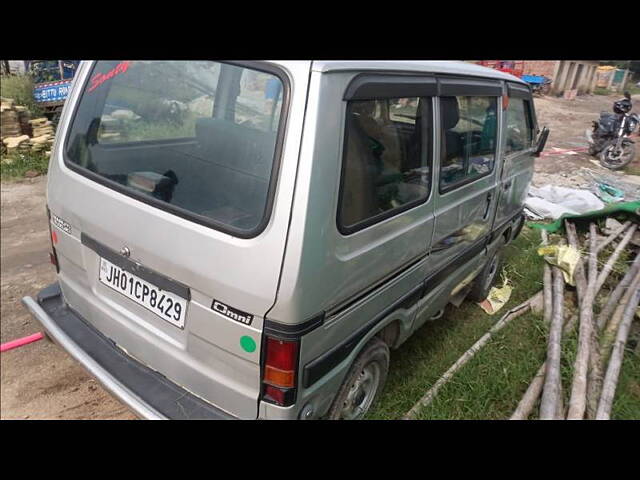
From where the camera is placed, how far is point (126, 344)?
199 centimetres

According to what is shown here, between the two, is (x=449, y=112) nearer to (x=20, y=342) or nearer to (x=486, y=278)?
(x=486, y=278)

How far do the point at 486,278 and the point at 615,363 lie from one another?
4.05 feet

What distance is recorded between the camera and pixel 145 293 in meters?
1.85

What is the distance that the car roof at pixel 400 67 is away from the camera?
5.02 feet

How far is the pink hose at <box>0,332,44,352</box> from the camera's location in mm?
2737

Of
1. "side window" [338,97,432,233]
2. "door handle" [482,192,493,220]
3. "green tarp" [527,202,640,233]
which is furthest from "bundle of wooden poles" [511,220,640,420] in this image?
"side window" [338,97,432,233]

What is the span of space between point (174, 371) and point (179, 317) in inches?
10.5

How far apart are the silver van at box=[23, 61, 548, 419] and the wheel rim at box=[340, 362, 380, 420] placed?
12mm

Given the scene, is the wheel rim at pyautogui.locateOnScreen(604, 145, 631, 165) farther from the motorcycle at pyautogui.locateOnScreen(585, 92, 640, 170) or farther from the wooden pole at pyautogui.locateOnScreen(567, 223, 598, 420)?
the wooden pole at pyautogui.locateOnScreen(567, 223, 598, 420)

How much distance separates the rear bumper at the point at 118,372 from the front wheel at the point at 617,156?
1069 centimetres

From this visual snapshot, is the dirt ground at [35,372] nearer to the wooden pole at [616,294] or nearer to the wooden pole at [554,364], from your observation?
the wooden pole at [554,364]

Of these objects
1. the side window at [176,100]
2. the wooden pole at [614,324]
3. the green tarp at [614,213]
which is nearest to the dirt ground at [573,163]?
the green tarp at [614,213]

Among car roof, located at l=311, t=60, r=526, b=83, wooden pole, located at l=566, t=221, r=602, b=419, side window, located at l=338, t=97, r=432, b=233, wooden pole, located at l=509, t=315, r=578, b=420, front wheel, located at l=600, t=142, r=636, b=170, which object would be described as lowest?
wooden pole, located at l=509, t=315, r=578, b=420
